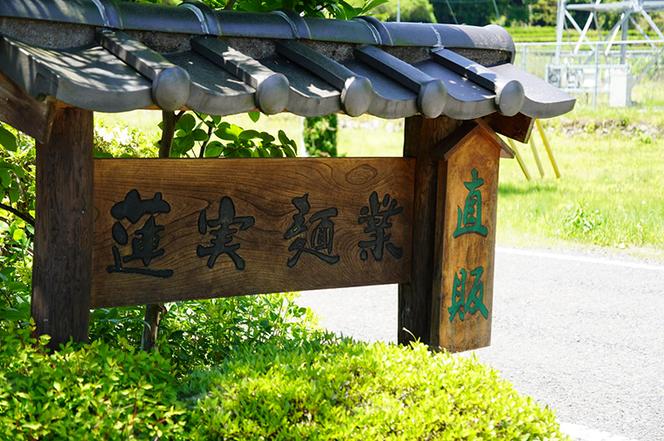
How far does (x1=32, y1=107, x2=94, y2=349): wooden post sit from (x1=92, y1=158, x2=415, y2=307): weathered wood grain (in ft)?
0.57

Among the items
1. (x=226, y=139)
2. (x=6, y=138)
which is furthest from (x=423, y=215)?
(x=6, y=138)

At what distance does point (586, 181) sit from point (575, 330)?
24.2 ft

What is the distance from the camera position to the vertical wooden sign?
3.69 meters

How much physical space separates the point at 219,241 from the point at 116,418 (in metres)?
0.92

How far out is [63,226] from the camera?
284cm

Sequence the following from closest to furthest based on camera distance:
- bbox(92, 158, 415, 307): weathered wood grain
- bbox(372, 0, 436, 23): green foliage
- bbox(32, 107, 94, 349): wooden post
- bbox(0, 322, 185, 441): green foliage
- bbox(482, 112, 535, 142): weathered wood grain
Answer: bbox(0, 322, 185, 441): green foliage → bbox(32, 107, 94, 349): wooden post → bbox(92, 158, 415, 307): weathered wood grain → bbox(482, 112, 535, 142): weathered wood grain → bbox(372, 0, 436, 23): green foliage

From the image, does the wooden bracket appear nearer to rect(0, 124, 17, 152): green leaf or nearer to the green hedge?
the green hedge

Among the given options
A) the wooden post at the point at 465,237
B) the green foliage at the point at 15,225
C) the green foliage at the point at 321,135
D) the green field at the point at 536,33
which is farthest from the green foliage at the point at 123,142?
the green field at the point at 536,33

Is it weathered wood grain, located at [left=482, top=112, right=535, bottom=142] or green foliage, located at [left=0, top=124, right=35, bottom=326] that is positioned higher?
weathered wood grain, located at [left=482, top=112, right=535, bottom=142]

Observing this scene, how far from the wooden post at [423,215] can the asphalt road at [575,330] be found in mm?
1455

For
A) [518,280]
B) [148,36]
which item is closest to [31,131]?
[148,36]

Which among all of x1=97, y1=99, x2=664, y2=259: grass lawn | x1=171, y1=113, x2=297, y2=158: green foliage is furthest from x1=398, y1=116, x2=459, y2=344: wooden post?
x1=97, y1=99, x2=664, y2=259: grass lawn

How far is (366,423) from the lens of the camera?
8.73 feet

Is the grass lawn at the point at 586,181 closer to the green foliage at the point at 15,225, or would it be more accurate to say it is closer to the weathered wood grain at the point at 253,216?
the green foliage at the point at 15,225
